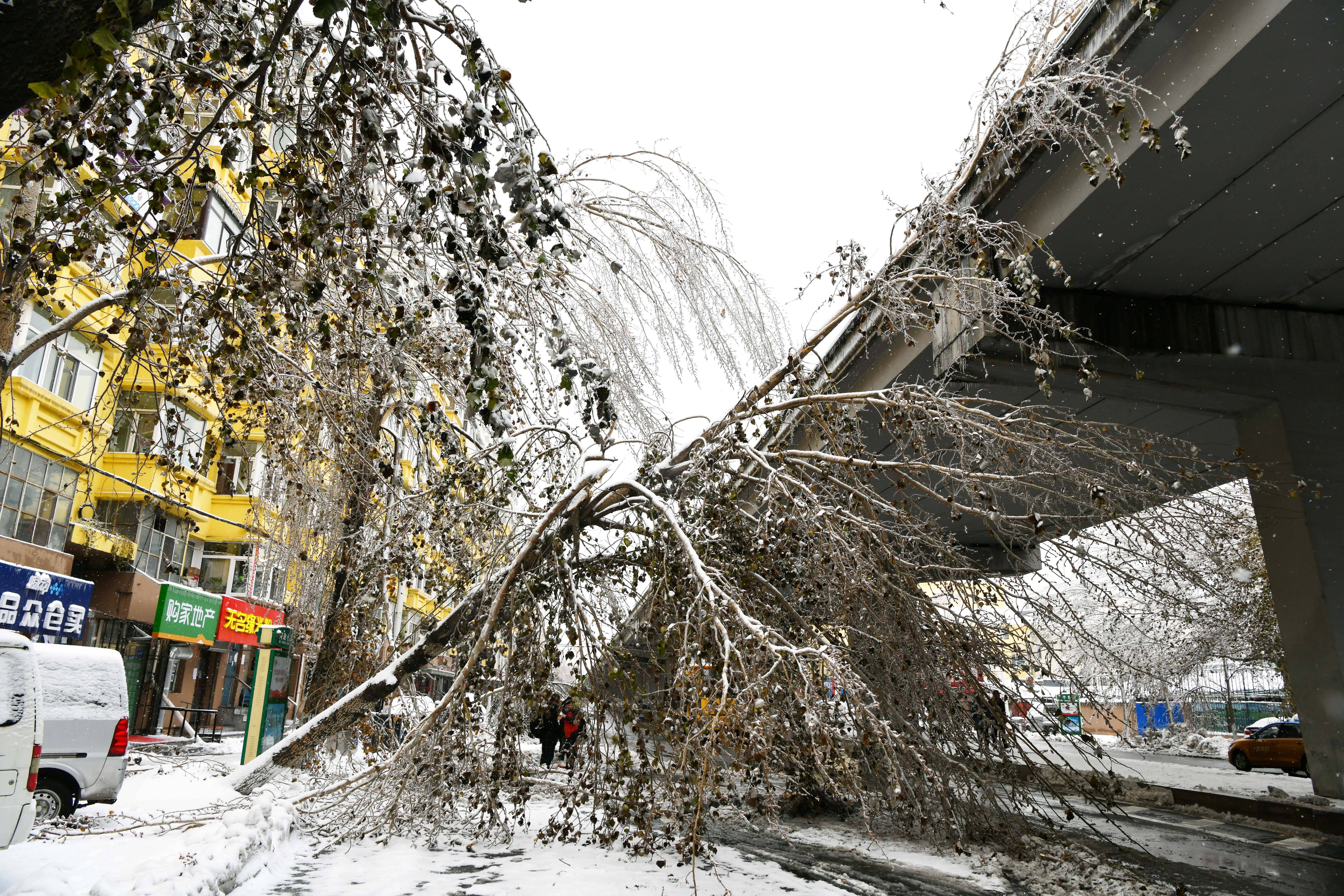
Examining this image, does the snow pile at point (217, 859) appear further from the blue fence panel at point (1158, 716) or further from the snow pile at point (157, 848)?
the blue fence panel at point (1158, 716)

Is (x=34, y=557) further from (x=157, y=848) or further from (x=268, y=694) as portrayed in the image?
(x=157, y=848)

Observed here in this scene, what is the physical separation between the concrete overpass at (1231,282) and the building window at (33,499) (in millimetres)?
17865

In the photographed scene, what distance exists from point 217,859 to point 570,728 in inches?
400

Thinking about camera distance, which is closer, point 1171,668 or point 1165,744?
point 1171,668

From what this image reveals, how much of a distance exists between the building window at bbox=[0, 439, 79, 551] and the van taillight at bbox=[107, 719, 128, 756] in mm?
8595

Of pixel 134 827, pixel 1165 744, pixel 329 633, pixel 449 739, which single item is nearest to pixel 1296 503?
pixel 449 739

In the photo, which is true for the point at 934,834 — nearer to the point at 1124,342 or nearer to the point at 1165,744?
the point at 1124,342

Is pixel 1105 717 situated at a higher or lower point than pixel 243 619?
lower

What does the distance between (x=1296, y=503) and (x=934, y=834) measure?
26.7 feet

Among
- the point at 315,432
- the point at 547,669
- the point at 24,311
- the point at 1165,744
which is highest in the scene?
the point at 24,311

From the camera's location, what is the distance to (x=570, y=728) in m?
16.5

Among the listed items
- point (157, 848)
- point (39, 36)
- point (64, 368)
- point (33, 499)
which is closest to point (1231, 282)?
point (39, 36)

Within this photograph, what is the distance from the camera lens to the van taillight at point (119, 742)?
10.4 metres

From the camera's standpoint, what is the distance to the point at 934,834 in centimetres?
903
